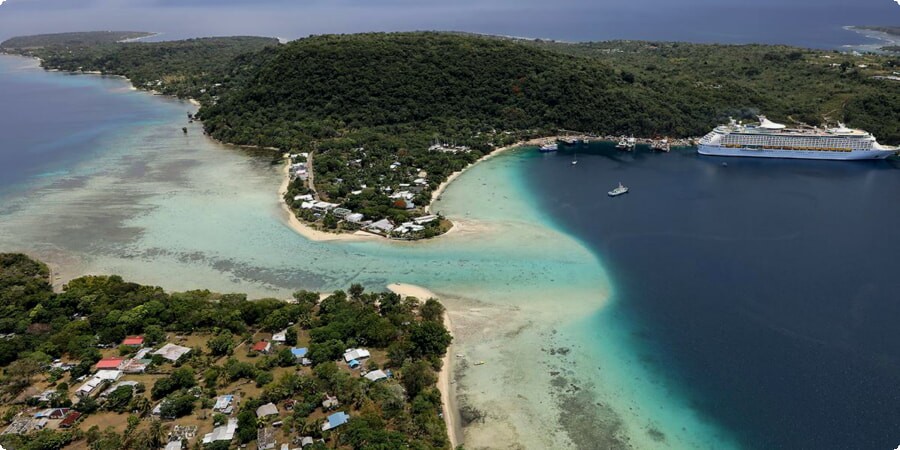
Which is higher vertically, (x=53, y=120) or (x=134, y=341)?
(x=53, y=120)

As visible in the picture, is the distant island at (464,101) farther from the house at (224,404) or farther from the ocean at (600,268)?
the house at (224,404)

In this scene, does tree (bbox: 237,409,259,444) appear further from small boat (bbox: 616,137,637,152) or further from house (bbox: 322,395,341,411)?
small boat (bbox: 616,137,637,152)

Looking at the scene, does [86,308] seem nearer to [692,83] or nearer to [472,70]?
[472,70]

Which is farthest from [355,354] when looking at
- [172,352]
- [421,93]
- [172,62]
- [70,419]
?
[172,62]

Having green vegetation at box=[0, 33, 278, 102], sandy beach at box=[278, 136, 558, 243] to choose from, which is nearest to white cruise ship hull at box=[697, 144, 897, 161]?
sandy beach at box=[278, 136, 558, 243]

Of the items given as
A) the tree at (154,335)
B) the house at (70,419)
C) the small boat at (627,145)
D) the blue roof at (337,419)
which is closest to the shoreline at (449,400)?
the blue roof at (337,419)

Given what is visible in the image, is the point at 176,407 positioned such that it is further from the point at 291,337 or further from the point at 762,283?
the point at 762,283
